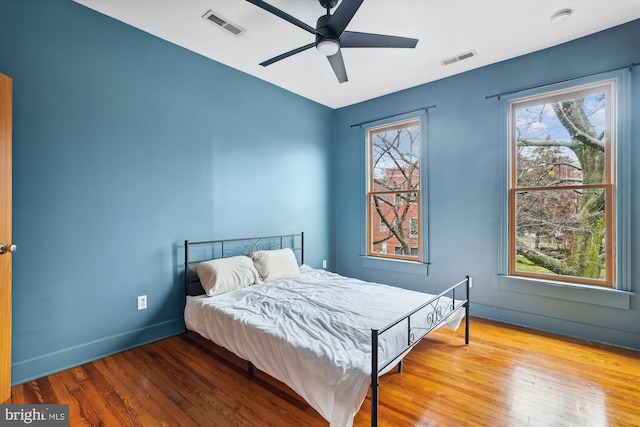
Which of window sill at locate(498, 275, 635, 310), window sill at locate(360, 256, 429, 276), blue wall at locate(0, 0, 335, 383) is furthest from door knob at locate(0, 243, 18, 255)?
window sill at locate(498, 275, 635, 310)

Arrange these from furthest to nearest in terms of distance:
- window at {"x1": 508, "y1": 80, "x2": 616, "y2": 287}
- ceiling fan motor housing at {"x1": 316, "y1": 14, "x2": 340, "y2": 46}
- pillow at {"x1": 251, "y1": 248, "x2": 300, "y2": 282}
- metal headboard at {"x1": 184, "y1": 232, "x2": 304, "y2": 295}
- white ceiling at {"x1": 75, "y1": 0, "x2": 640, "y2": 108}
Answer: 1. pillow at {"x1": 251, "y1": 248, "x2": 300, "y2": 282}
2. metal headboard at {"x1": 184, "y1": 232, "x2": 304, "y2": 295}
3. window at {"x1": 508, "y1": 80, "x2": 616, "y2": 287}
4. white ceiling at {"x1": 75, "y1": 0, "x2": 640, "y2": 108}
5. ceiling fan motor housing at {"x1": 316, "y1": 14, "x2": 340, "y2": 46}

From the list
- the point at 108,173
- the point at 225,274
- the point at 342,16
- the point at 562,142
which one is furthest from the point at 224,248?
the point at 562,142

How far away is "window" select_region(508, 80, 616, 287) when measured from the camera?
8.82 feet

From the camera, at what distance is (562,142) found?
2.93 m

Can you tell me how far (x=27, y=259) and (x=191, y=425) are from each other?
1674mm

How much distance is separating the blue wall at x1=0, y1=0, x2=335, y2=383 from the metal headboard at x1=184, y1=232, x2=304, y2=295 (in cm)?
10

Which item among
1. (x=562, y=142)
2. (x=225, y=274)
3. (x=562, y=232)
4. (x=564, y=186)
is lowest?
(x=225, y=274)

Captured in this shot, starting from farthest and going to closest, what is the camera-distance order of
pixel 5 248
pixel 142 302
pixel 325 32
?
1. pixel 142 302
2. pixel 325 32
3. pixel 5 248

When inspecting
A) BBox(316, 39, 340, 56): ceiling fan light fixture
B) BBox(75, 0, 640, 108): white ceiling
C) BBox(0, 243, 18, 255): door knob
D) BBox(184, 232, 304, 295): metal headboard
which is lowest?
BBox(184, 232, 304, 295): metal headboard

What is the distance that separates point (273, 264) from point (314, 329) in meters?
1.40

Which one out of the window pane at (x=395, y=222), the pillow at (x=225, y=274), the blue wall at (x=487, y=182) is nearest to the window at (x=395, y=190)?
the window pane at (x=395, y=222)

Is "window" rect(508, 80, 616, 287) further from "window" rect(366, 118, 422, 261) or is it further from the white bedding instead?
the white bedding

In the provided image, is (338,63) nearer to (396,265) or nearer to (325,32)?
(325,32)

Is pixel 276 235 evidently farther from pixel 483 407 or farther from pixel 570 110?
pixel 570 110
